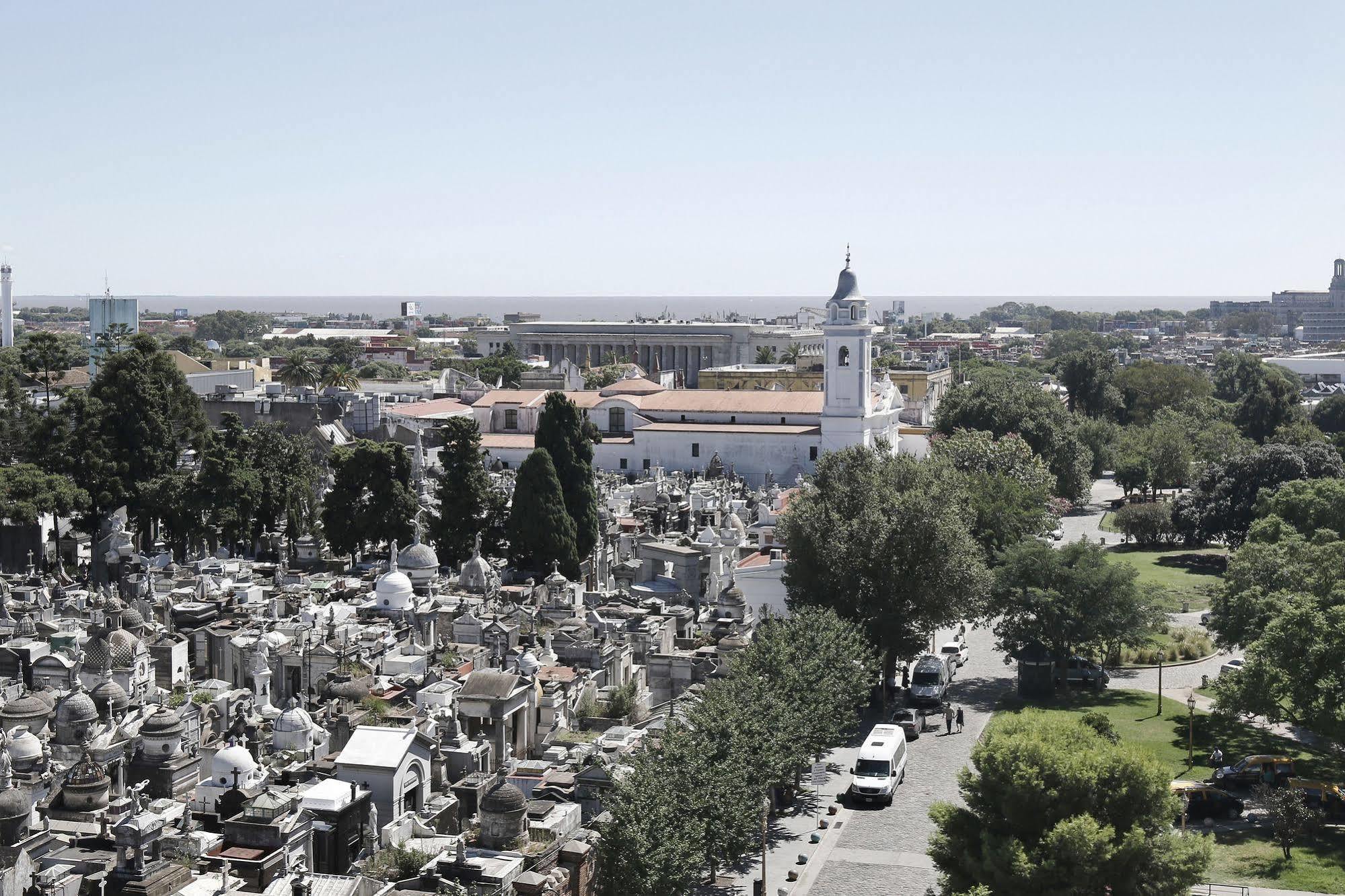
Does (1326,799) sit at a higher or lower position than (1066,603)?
lower

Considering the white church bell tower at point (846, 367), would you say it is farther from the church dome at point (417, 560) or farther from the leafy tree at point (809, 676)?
the leafy tree at point (809, 676)

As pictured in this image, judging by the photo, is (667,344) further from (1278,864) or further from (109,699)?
(1278,864)

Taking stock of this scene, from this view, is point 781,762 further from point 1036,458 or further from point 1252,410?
point 1252,410

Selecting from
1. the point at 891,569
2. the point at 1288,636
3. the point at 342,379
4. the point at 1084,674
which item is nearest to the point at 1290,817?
the point at 1288,636

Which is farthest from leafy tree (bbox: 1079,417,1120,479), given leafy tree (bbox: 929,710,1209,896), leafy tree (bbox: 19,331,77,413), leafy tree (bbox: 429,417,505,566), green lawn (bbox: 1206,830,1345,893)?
leafy tree (bbox: 929,710,1209,896)

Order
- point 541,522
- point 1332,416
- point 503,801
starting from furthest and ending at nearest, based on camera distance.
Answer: point 1332,416 → point 541,522 → point 503,801

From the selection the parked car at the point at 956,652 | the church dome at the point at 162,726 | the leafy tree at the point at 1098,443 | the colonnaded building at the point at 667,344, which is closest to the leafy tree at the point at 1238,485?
the leafy tree at the point at 1098,443
